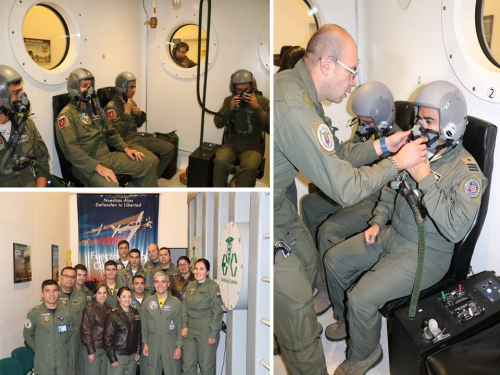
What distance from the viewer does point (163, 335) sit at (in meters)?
3.93

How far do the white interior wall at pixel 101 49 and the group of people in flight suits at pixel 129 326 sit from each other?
4.10ft

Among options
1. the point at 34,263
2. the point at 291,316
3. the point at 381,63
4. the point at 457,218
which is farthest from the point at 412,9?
the point at 34,263

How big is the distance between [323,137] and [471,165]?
0.80m

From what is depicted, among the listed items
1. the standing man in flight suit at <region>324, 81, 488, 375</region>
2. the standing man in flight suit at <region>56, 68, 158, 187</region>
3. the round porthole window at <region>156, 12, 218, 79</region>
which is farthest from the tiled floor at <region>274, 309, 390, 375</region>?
the round porthole window at <region>156, 12, 218, 79</region>

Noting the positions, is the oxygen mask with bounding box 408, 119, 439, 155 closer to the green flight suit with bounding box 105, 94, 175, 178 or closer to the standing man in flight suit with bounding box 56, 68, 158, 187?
the standing man in flight suit with bounding box 56, 68, 158, 187

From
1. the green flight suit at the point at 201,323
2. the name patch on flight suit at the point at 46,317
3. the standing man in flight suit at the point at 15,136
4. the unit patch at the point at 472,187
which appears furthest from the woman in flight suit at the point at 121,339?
the unit patch at the point at 472,187

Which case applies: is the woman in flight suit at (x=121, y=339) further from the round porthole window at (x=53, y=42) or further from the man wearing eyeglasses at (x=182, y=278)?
the round porthole window at (x=53, y=42)

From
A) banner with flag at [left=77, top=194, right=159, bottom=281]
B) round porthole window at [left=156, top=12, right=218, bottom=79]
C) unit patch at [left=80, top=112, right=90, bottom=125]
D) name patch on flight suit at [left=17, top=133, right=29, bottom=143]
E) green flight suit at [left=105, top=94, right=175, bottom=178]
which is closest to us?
name patch on flight suit at [left=17, top=133, right=29, bottom=143]

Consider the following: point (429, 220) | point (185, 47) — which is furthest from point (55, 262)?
point (429, 220)

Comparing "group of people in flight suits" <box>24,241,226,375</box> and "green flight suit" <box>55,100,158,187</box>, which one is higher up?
"green flight suit" <box>55,100,158,187</box>

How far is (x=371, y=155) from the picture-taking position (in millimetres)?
1984

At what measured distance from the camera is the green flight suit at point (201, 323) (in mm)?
3412

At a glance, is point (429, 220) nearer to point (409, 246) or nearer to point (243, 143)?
point (409, 246)

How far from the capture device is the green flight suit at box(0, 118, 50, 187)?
2.71 m
